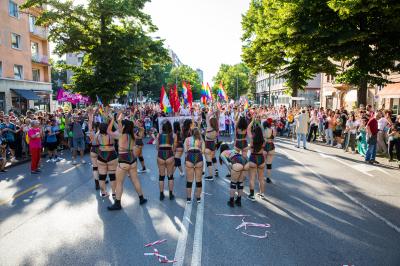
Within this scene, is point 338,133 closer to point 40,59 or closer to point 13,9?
point 13,9

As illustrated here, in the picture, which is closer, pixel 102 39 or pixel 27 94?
pixel 102 39

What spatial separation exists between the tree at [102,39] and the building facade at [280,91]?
901 inches

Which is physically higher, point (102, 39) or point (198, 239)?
point (102, 39)

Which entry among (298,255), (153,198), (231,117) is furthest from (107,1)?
(298,255)

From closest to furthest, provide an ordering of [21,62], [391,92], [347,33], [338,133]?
[347,33] < [338,133] < [391,92] < [21,62]

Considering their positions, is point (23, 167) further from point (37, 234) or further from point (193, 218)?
point (193, 218)

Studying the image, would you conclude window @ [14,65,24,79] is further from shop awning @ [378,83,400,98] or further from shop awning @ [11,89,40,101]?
shop awning @ [378,83,400,98]

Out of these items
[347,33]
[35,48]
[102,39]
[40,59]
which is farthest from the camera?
[35,48]

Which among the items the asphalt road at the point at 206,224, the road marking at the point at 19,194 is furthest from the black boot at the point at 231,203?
the road marking at the point at 19,194

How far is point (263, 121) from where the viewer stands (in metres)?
8.55

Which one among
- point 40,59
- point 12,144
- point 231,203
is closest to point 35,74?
point 40,59

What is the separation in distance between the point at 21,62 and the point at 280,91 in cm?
4853

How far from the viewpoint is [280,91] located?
218ft

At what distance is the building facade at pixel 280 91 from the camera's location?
186 ft
